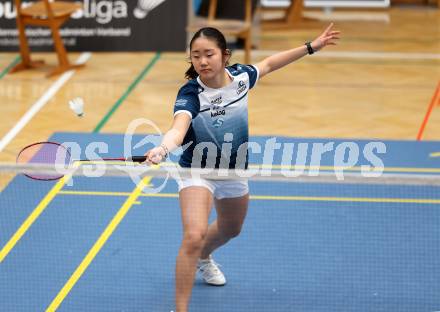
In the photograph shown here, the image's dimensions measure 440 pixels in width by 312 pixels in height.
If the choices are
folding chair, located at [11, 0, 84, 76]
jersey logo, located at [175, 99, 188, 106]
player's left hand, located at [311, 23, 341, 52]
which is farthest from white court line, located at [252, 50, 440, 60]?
jersey logo, located at [175, 99, 188, 106]

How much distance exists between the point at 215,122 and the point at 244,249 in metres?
1.84

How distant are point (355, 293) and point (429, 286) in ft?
1.86

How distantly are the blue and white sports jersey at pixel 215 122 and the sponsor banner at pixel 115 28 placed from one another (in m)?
7.72

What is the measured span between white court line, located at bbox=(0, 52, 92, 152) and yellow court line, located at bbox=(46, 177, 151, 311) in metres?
1.97

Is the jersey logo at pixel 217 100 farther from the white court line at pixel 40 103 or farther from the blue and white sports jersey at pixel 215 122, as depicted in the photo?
the white court line at pixel 40 103

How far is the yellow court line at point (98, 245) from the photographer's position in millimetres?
6863

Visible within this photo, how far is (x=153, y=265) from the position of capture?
7.40 metres

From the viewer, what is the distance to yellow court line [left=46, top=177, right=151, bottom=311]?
6863 millimetres

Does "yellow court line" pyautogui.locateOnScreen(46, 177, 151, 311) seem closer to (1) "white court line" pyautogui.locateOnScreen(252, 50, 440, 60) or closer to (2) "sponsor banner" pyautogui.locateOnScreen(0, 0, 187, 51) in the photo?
(2) "sponsor banner" pyautogui.locateOnScreen(0, 0, 187, 51)

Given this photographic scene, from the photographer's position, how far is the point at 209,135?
6.20 m

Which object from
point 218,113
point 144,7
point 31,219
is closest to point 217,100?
point 218,113

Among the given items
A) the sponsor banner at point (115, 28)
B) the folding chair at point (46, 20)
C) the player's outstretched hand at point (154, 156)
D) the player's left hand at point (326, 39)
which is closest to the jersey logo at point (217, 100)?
the player's outstretched hand at point (154, 156)

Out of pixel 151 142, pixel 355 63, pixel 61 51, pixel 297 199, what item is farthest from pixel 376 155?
pixel 61 51

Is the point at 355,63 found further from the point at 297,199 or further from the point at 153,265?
the point at 153,265
